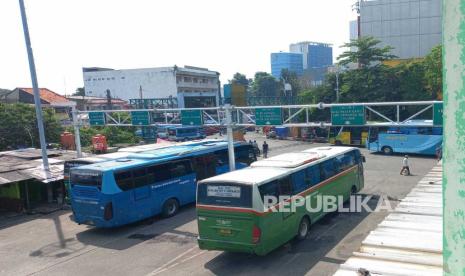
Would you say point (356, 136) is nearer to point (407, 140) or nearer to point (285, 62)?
point (407, 140)

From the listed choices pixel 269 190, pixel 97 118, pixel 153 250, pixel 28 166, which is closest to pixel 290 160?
pixel 269 190

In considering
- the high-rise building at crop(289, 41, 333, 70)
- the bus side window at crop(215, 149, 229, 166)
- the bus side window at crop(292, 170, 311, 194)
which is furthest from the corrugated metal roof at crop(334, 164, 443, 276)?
the high-rise building at crop(289, 41, 333, 70)

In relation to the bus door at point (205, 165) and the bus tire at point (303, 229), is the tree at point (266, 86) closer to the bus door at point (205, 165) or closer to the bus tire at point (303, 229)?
the bus door at point (205, 165)

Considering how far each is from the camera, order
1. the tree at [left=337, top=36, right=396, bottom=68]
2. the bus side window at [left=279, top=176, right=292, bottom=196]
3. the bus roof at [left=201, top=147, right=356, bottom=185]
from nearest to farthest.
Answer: the bus roof at [left=201, top=147, right=356, bottom=185] → the bus side window at [left=279, top=176, right=292, bottom=196] → the tree at [left=337, top=36, right=396, bottom=68]

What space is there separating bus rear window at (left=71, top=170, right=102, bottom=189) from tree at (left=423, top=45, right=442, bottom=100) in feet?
114

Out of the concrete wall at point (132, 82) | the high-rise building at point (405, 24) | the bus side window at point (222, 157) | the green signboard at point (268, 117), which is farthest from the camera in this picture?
the concrete wall at point (132, 82)

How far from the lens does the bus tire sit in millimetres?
12055

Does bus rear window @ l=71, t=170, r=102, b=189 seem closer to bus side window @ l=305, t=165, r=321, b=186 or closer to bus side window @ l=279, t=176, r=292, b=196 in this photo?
bus side window @ l=279, t=176, r=292, b=196

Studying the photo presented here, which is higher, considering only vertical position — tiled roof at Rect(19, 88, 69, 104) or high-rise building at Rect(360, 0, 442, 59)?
high-rise building at Rect(360, 0, 442, 59)

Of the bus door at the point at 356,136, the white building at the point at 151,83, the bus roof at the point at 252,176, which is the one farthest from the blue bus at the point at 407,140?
the white building at the point at 151,83

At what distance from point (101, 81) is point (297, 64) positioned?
108 m

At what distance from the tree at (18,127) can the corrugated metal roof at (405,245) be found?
3012 cm

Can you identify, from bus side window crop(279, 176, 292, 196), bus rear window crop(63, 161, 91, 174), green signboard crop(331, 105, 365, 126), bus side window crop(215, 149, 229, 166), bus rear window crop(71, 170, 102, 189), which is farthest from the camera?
bus side window crop(215, 149, 229, 166)

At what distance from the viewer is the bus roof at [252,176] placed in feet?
34.9
